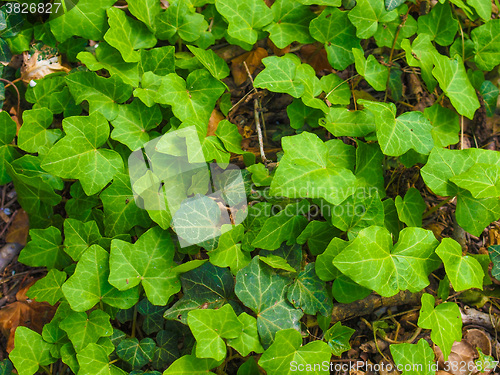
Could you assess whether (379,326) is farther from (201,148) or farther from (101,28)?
(101,28)

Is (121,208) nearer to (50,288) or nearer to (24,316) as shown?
(50,288)

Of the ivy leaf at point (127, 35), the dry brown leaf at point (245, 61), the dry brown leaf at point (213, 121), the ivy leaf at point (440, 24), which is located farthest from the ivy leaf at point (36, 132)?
the ivy leaf at point (440, 24)

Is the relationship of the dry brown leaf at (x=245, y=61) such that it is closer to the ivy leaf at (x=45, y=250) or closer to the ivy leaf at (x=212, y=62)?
the ivy leaf at (x=212, y=62)

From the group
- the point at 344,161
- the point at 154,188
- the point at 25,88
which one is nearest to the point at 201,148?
the point at 154,188

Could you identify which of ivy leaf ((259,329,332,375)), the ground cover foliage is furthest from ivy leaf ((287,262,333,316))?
ivy leaf ((259,329,332,375))

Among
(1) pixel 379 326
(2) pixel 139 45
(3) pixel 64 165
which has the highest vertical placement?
(2) pixel 139 45

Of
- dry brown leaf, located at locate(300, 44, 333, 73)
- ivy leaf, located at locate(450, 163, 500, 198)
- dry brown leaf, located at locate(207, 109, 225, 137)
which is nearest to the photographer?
ivy leaf, located at locate(450, 163, 500, 198)

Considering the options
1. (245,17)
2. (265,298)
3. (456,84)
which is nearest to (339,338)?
(265,298)

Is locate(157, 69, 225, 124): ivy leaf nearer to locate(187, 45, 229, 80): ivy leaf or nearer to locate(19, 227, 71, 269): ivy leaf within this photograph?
locate(187, 45, 229, 80): ivy leaf
